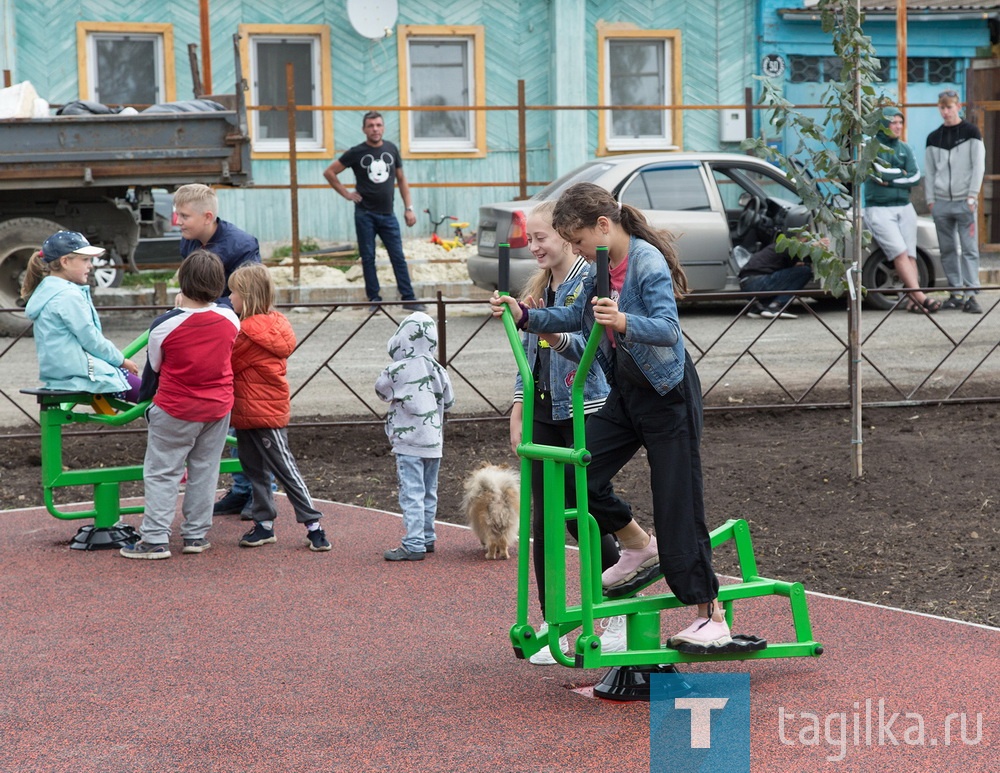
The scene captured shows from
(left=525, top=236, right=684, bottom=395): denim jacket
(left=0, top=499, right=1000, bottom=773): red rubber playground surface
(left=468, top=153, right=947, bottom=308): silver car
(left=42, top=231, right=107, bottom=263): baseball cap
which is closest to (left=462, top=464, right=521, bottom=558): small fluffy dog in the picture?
(left=0, top=499, right=1000, bottom=773): red rubber playground surface

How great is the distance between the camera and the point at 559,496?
4.41 meters

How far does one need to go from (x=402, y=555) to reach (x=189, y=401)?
4.06 ft

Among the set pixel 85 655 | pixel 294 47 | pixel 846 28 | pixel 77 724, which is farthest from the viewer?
pixel 294 47

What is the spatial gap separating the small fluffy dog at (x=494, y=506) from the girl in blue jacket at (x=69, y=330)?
1.89m

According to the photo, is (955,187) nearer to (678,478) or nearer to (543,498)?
(678,478)

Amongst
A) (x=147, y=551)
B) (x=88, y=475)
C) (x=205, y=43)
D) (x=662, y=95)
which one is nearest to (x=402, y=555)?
(x=147, y=551)

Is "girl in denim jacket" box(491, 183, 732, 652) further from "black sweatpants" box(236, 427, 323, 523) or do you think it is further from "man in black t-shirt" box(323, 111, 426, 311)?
"man in black t-shirt" box(323, 111, 426, 311)

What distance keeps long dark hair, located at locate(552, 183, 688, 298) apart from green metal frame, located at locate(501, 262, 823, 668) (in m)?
0.36

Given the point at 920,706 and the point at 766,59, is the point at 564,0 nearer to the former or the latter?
the point at 766,59

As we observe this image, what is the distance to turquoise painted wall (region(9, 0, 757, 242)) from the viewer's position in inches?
741

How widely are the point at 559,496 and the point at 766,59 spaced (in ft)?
57.7

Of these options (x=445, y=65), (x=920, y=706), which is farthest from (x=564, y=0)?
(x=920, y=706)

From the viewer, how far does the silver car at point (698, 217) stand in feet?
46.0

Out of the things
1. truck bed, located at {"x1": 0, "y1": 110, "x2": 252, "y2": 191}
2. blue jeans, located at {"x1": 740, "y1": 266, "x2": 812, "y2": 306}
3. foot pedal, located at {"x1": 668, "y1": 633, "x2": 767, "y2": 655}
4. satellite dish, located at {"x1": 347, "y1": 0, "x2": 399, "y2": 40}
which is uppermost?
satellite dish, located at {"x1": 347, "y1": 0, "x2": 399, "y2": 40}
